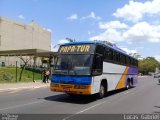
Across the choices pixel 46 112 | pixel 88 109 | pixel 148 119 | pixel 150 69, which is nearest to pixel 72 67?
pixel 88 109

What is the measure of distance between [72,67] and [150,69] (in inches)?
5662

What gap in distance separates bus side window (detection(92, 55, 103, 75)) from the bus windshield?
0.37m

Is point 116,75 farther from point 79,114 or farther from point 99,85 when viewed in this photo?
point 79,114

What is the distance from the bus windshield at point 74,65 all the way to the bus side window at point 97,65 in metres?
0.37

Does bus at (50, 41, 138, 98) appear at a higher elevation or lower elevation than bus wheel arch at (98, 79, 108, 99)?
higher

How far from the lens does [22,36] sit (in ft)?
347

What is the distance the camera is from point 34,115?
11.5 meters

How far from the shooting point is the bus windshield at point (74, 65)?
16.0 m

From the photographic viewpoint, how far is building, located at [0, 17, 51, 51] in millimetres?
95562

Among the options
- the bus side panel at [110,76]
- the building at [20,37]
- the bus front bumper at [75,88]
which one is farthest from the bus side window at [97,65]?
the building at [20,37]

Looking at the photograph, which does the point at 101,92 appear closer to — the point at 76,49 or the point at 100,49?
the point at 100,49

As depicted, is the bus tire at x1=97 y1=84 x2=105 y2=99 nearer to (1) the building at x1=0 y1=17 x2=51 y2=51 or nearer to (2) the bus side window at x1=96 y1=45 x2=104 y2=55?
(2) the bus side window at x1=96 y1=45 x2=104 y2=55

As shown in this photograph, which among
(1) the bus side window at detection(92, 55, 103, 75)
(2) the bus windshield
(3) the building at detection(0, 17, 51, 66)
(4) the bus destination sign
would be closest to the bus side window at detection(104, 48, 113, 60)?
(1) the bus side window at detection(92, 55, 103, 75)

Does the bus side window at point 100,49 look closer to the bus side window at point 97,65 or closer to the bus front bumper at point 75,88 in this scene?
the bus side window at point 97,65
